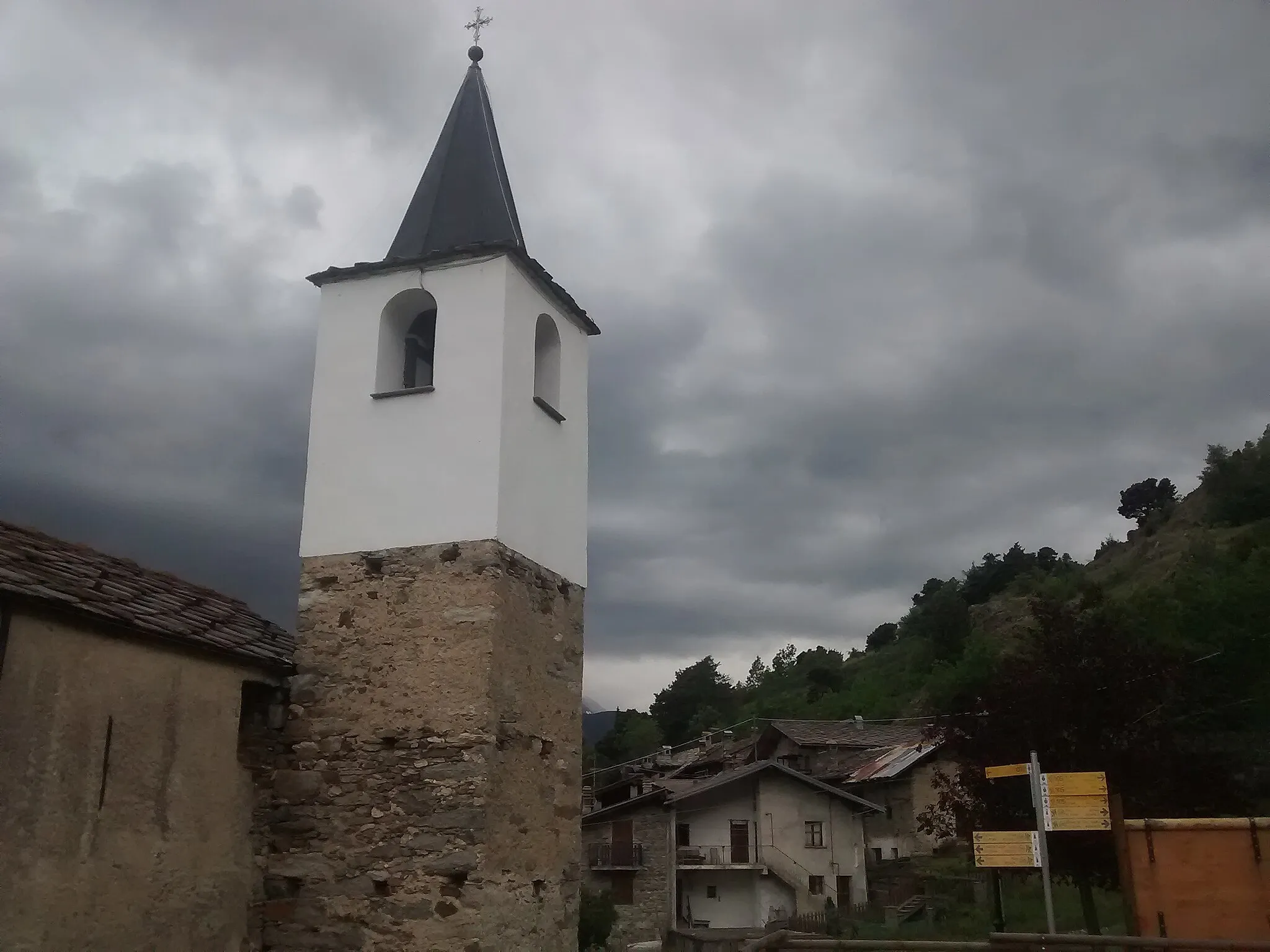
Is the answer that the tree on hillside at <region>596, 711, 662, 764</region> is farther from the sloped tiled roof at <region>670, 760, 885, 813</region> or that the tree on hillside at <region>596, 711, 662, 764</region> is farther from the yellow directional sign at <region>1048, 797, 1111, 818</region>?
the yellow directional sign at <region>1048, 797, 1111, 818</region>

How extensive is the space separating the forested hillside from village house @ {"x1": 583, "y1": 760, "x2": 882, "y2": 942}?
6001mm

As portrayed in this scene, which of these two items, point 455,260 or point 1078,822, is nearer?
point 1078,822

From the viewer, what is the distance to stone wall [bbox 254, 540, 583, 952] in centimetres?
849

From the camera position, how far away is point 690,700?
7662 cm

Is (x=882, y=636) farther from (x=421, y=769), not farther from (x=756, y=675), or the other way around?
(x=421, y=769)

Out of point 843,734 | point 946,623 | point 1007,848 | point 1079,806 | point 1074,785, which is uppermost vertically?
point 946,623

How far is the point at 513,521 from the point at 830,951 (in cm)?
453

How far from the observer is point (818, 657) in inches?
3157

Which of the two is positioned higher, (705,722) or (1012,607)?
(1012,607)

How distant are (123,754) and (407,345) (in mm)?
5020

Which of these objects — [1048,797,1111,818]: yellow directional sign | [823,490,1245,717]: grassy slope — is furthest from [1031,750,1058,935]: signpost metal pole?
[823,490,1245,717]: grassy slope

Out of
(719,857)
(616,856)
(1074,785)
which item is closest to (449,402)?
(1074,785)

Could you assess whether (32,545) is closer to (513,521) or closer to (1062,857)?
(513,521)

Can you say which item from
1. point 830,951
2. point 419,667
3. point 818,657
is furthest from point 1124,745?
point 818,657
